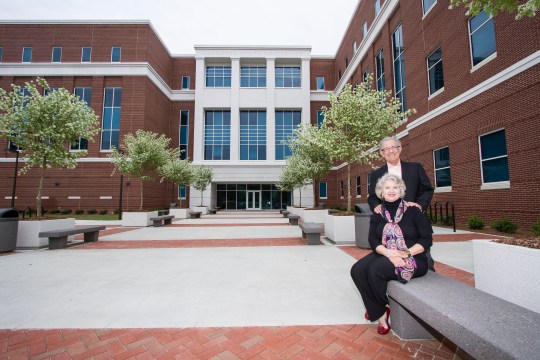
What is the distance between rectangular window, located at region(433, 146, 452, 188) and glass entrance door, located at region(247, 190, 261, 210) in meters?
24.1

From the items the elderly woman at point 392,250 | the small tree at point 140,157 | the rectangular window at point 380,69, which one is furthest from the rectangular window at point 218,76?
the elderly woman at point 392,250

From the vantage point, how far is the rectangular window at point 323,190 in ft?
112

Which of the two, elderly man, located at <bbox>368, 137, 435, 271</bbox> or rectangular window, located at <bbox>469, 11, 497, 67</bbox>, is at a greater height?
rectangular window, located at <bbox>469, 11, 497, 67</bbox>

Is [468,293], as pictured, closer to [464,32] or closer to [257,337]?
[257,337]

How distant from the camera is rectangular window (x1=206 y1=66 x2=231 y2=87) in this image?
113 ft

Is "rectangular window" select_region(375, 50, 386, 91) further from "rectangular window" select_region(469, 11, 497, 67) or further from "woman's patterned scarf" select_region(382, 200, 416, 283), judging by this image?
"woman's patterned scarf" select_region(382, 200, 416, 283)

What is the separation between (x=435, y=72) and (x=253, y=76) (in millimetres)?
24437

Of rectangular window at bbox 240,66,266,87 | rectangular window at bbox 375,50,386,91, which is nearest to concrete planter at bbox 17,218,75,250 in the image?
rectangular window at bbox 375,50,386,91

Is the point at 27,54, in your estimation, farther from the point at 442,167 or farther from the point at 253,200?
Result: the point at 442,167

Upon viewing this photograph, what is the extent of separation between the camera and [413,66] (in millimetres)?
16250

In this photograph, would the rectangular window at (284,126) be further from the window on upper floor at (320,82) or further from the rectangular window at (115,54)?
the rectangular window at (115,54)

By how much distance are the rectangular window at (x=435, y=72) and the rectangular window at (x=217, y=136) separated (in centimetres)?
2337

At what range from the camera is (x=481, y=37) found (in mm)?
11266

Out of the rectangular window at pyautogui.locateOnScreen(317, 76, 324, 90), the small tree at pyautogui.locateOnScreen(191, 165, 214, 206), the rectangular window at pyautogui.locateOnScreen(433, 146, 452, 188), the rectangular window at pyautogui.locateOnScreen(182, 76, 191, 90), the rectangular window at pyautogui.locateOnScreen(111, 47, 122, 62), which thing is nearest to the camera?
the rectangular window at pyautogui.locateOnScreen(433, 146, 452, 188)
